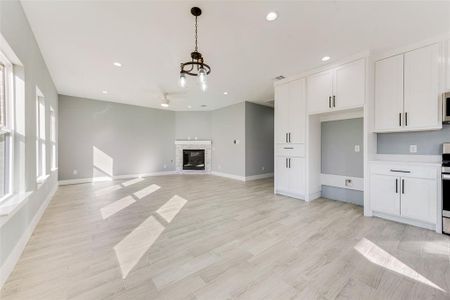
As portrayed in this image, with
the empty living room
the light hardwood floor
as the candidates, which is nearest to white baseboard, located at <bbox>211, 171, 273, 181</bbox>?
the empty living room

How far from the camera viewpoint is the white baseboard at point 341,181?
3703 millimetres

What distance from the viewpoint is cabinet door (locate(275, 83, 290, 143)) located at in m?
4.34

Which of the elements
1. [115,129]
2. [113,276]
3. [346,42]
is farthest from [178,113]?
[113,276]

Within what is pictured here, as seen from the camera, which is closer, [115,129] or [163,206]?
[163,206]

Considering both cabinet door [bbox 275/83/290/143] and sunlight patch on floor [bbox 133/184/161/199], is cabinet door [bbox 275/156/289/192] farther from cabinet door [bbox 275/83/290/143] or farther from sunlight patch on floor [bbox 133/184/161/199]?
sunlight patch on floor [bbox 133/184/161/199]

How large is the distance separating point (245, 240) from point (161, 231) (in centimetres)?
118

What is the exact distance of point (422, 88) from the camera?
283 cm

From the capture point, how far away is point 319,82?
377 cm

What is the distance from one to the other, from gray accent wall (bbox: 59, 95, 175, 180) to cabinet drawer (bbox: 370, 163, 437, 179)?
22.6ft

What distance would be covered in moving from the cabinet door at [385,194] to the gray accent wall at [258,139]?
148 inches

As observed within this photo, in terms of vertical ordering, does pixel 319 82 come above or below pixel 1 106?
above

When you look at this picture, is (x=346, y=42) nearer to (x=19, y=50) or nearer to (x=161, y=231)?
(x=161, y=231)

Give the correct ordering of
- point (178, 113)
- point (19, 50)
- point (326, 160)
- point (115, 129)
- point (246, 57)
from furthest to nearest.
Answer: point (178, 113) < point (115, 129) < point (326, 160) < point (246, 57) < point (19, 50)

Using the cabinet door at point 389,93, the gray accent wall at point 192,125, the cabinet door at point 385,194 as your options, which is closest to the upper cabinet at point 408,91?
the cabinet door at point 389,93
